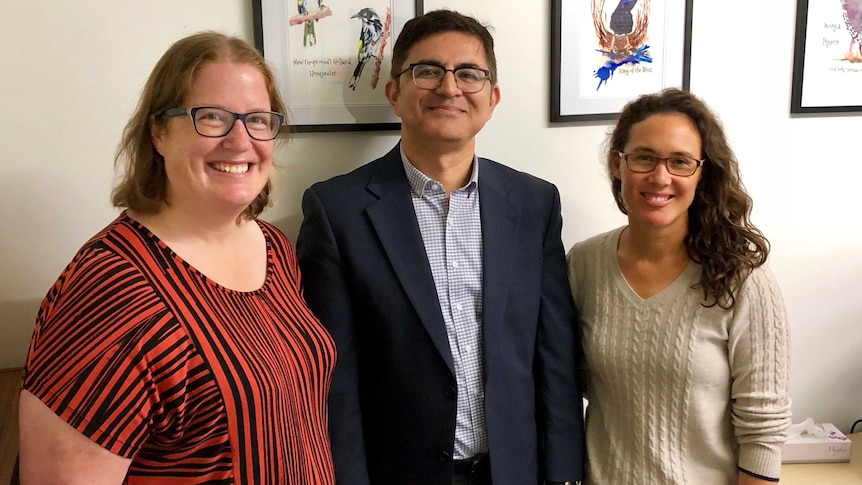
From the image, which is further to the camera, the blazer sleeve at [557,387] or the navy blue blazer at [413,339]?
the blazer sleeve at [557,387]

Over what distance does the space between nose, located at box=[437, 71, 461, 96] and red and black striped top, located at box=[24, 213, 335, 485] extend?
622 millimetres

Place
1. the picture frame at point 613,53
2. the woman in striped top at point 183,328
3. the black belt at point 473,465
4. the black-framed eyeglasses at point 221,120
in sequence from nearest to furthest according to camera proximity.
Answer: the woman in striped top at point 183,328 → the black-framed eyeglasses at point 221,120 → the black belt at point 473,465 → the picture frame at point 613,53

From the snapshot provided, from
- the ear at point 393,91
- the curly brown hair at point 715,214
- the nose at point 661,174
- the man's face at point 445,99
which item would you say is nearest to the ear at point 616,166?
the curly brown hair at point 715,214

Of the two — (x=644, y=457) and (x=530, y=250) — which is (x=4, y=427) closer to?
(x=530, y=250)

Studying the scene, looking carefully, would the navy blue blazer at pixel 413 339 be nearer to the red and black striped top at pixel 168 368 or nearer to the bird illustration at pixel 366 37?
the red and black striped top at pixel 168 368

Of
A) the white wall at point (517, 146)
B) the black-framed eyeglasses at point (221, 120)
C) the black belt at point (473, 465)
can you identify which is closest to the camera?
the black-framed eyeglasses at point (221, 120)

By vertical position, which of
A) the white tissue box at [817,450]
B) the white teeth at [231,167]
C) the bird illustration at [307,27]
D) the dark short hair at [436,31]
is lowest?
the white tissue box at [817,450]

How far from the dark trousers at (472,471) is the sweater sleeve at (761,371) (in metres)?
0.58

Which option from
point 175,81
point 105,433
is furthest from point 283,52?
point 105,433

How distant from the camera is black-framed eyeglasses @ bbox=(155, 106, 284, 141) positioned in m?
1.01

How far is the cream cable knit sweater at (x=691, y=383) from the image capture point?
1.29m

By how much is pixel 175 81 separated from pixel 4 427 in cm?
92

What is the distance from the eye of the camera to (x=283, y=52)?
1632 millimetres

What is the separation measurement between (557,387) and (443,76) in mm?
818
